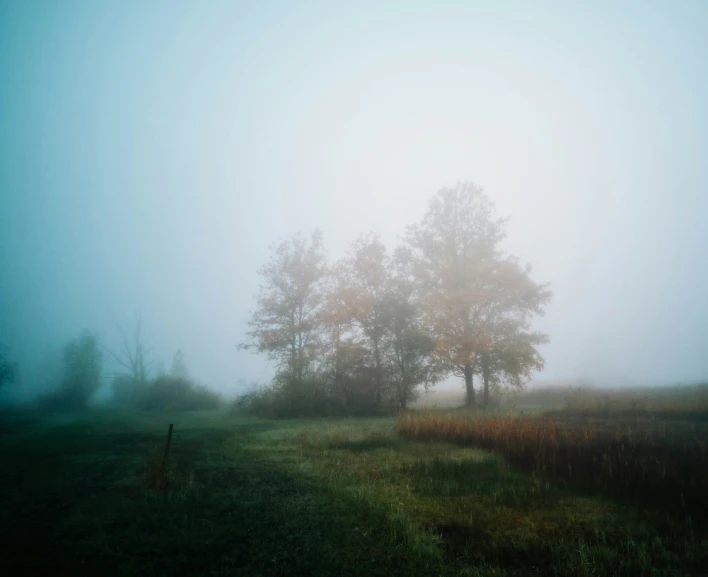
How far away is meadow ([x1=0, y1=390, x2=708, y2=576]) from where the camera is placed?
4500mm

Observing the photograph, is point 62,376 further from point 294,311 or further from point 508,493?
point 508,493

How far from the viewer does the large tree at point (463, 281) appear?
22.7m

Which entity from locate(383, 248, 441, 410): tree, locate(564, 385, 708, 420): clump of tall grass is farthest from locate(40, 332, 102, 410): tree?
locate(564, 385, 708, 420): clump of tall grass

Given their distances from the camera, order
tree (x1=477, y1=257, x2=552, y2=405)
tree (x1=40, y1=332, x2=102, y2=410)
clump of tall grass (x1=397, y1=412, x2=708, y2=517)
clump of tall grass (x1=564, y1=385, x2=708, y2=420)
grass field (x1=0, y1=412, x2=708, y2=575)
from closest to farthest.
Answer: grass field (x1=0, y1=412, x2=708, y2=575), clump of tall grass (x1=397, y1=412, x2=708, y2=517), clump of tall grass (x1=564, y1=385, x2=708, y2=420), tree (x1=477, y1=257, x2=552, y2=405), tree (x1=40, y1=332, x2=102, y2=410)

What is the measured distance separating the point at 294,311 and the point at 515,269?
57.4 feet

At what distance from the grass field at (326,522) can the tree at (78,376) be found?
27255 mm

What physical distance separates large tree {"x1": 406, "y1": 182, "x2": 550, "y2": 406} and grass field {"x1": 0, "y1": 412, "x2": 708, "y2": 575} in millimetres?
13499

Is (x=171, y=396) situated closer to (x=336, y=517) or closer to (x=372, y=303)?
(x=372, y=303)

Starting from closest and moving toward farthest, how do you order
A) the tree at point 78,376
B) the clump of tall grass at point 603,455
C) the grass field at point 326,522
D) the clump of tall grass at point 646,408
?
the grass field at point 326,522
the clump of tall grass at point 603,455
the clump of tall grass at point 646,408
the tree at point 78,376

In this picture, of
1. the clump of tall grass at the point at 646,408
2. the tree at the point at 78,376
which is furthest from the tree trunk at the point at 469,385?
the tree at the point at 78,376

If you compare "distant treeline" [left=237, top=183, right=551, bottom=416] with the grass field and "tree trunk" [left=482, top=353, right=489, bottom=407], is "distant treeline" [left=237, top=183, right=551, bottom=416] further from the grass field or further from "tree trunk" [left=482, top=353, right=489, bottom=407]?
the grass field

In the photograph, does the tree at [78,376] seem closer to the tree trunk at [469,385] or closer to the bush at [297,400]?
the bush at [297,400]

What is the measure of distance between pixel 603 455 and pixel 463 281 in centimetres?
1689

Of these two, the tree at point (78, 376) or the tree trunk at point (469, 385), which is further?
the tree at point (78, 376)
